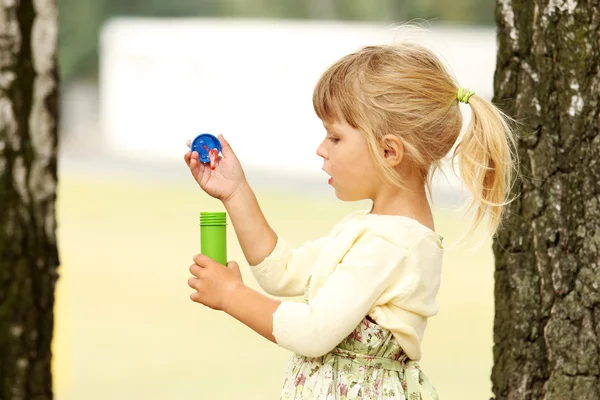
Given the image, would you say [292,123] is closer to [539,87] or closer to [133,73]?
[133,73]

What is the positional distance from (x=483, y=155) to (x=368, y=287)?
0.42 meters

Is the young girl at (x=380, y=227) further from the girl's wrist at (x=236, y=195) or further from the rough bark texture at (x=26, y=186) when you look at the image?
the rough bark texture at (x=26, y=186)

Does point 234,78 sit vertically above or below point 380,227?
above

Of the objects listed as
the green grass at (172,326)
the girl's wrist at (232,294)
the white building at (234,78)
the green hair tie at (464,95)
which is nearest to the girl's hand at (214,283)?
the girl's wrist at (232,294)

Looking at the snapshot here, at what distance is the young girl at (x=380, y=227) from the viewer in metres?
2.25

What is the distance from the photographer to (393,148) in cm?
232

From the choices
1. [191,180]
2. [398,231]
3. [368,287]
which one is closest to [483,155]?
[398,231]

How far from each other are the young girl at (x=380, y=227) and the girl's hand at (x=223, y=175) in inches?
2.0

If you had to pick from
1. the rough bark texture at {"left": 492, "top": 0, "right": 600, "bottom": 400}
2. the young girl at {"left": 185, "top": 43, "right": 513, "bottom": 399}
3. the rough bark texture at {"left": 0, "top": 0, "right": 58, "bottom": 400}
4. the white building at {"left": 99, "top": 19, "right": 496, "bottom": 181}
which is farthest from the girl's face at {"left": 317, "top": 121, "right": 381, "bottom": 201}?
the white building at {"left": 99, "top": 19, "right": 496, "bottom": 181}

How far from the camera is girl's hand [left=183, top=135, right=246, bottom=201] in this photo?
8.09 ft

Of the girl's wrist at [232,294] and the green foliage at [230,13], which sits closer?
the girl's wrist at [232,294]

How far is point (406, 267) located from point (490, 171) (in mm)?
332

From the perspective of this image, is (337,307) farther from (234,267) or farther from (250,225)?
(250,225)

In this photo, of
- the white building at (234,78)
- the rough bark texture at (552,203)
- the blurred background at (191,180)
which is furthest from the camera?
the white building at (234,78)
